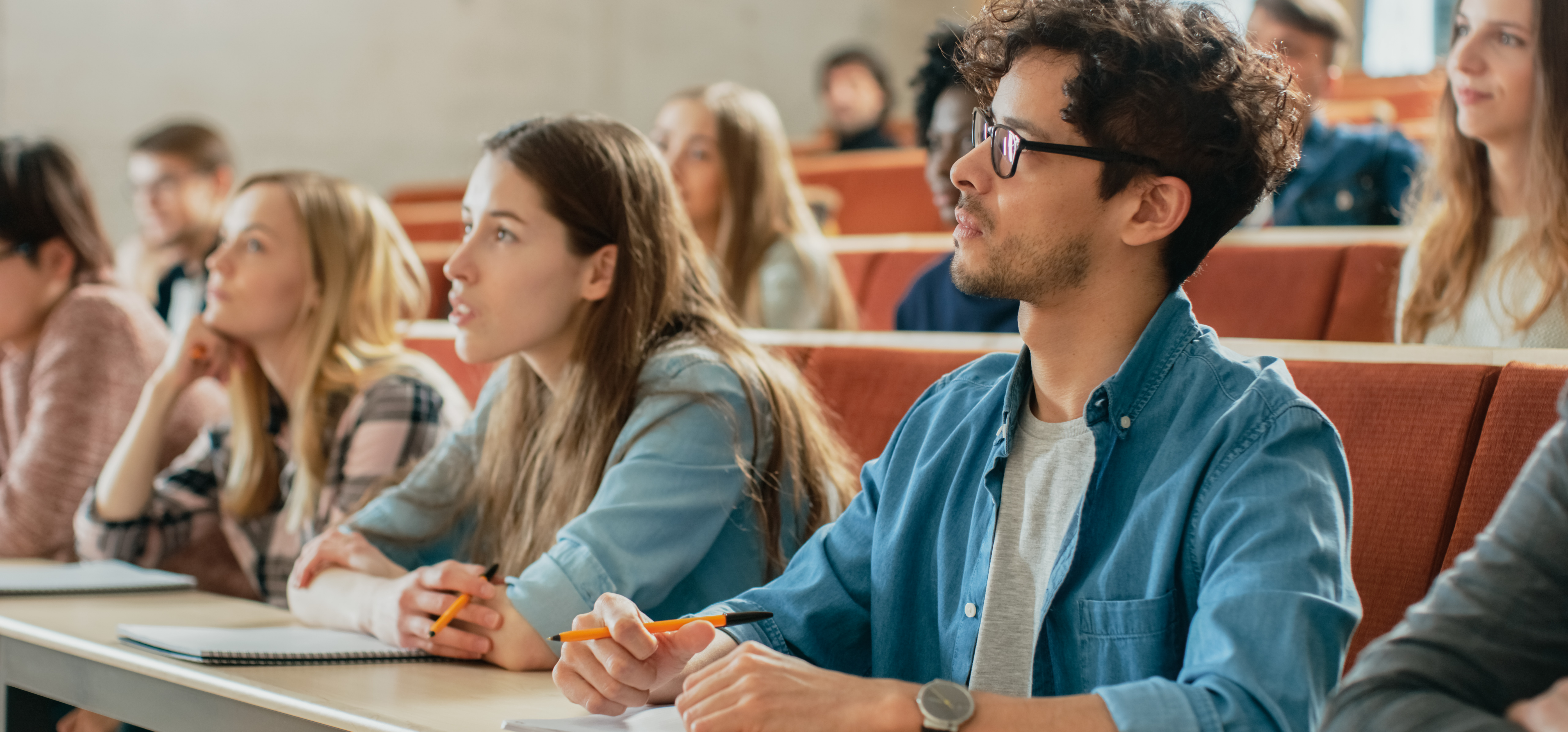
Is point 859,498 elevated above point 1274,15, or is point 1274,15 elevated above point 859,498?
point 1274,15

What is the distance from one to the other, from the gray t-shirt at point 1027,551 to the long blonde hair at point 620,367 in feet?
1.46

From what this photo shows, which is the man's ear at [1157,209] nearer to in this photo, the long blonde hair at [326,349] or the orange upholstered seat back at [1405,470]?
the orange upholstered seat back at [1405,470]

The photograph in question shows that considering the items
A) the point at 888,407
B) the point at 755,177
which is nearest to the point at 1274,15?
the point at 755,177

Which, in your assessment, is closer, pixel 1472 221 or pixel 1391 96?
pixel 1472 221

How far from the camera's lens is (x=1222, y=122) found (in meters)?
1.09

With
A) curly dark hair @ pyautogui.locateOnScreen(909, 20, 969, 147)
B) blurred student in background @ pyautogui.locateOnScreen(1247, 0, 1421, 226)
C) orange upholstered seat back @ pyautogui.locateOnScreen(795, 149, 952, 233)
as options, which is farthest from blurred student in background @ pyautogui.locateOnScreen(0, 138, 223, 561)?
blurred student in background @ pyautogui.locateOnScreen(1247, 0, 1421, 226)

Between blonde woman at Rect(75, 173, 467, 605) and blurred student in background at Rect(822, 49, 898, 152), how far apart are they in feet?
11.3

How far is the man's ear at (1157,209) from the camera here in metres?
1.10

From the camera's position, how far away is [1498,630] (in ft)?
2.59

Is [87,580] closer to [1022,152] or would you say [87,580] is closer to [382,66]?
[1022,152]

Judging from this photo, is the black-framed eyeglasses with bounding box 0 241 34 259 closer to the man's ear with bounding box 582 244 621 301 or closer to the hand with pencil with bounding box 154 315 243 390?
the hand with pencil with bounding box 154 315 243 390

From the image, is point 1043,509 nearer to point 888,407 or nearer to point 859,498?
point 859,498

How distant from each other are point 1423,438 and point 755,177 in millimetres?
1859

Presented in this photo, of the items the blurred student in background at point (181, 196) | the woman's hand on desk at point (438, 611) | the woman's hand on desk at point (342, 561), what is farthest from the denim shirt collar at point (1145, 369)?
the blurred student in background at point (181, 196)
